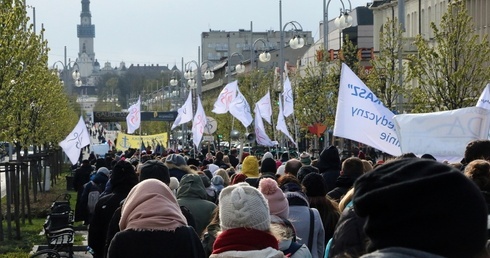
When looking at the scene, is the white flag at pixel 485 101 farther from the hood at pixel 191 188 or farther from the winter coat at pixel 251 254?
the winter coat at pixel 251 254

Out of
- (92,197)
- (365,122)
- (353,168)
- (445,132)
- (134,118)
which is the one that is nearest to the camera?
(353,168)

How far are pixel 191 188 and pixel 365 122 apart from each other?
5122mm

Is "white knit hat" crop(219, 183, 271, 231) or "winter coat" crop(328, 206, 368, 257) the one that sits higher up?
"white knit hat" crop(219, 183, 271, 231)

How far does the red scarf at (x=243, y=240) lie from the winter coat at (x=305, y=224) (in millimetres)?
3135

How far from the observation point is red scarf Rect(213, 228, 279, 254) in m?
5.37

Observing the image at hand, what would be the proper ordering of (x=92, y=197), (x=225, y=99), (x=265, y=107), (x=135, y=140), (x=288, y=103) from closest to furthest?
1. (x=92, y=197)
2. (x=288, y=103)
3. (x=265, y=107)
4. (x=225, y=99)
5. (x=135, y=140)

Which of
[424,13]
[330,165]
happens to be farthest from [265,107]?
[424,13]

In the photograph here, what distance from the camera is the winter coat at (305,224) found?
8.66 metres

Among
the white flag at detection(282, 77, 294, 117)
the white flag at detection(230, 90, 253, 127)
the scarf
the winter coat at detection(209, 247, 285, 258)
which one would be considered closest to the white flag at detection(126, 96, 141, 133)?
the white flag at detection(230, 90, 253, 127)

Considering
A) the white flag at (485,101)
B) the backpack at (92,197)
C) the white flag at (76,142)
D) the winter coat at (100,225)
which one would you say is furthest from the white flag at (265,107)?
the winter coat at (100,225)

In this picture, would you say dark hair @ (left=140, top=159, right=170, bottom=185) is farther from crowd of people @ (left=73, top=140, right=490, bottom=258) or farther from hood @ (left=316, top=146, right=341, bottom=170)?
hood @ (left=316, top=146, right=341, bottom=170)

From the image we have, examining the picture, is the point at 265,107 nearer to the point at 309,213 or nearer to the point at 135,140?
the point at 135,140

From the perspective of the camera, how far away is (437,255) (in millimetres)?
2867

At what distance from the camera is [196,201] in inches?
382
